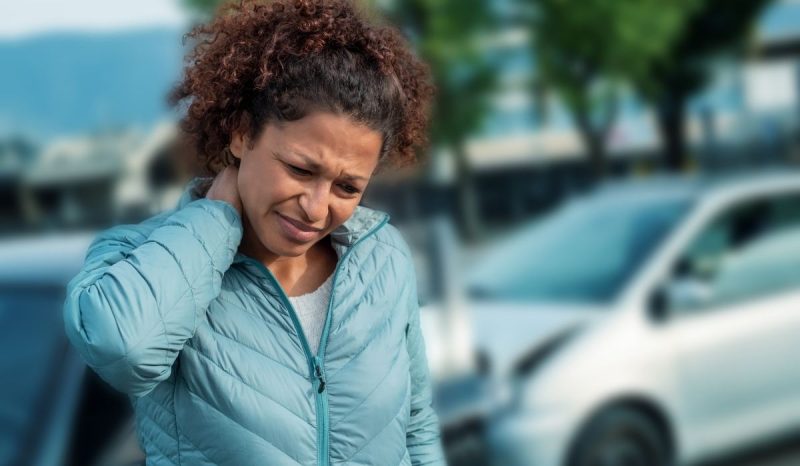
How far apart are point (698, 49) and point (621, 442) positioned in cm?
1555

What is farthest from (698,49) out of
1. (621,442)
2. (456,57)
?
(621,442)

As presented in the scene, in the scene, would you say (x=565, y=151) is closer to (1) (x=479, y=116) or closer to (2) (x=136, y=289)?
(1) (x=479, y=116)

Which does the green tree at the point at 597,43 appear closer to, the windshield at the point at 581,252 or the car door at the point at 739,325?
the windshield at the point at 581,252

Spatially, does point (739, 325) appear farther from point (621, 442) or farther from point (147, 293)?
point (147, 293)

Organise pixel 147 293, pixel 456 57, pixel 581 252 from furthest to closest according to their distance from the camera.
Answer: pixel 456 57 < pixel 581 252 < pixel 147 293

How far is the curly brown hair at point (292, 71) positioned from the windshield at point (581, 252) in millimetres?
3367

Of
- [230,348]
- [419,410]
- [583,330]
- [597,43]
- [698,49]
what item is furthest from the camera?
[698,49]

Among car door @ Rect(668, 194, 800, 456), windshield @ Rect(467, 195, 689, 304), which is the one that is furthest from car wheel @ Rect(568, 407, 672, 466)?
windshield @ Rect(467, 195, 689, 304)

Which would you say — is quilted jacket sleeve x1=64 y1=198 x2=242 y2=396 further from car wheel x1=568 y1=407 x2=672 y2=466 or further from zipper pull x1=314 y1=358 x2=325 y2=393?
car wheel x1=568 y1=407 x2=672 y2=466

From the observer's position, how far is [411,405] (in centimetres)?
154

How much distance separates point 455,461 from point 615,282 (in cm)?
168

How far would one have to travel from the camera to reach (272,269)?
1.40 metres

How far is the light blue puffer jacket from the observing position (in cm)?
120

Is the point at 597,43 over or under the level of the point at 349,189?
over
